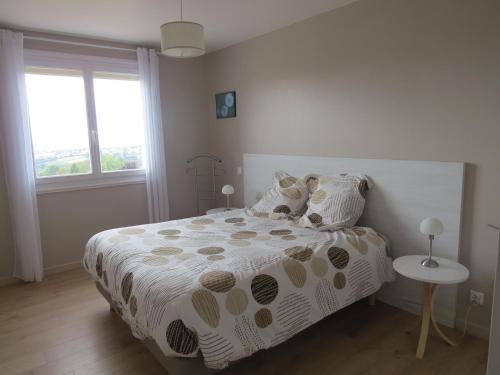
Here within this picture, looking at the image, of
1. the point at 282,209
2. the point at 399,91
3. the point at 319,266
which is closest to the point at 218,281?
the point at 319,266

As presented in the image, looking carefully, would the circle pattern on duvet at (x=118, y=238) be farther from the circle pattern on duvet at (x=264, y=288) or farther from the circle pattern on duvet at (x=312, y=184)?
the circle pattern on duvet at (x=312, y=184)

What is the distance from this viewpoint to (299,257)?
231 centimetres

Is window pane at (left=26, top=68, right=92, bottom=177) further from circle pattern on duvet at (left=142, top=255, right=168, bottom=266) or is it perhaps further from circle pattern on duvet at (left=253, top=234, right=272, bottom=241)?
circle pattern on duvet at (left=253, top=234, right=272, bottom=241)

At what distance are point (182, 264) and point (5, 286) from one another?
8.31 feet

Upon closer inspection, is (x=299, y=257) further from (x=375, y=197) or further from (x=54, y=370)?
(x=54, y=370)

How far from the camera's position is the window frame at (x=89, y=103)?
12.0ft

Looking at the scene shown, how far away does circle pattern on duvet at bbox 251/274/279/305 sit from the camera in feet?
6.59

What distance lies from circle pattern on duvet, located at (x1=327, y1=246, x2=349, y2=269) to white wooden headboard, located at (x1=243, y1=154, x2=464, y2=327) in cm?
65

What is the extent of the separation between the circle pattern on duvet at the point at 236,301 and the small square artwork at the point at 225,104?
286cm

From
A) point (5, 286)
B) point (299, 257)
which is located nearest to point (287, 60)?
point (299, 257)

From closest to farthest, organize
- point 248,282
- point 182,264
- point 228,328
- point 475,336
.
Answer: point 228,328 < point 248,282 < point 182,264 < point 475,336

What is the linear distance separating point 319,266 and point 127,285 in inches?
48.6

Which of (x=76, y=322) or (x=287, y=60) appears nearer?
(x=76, y=322)

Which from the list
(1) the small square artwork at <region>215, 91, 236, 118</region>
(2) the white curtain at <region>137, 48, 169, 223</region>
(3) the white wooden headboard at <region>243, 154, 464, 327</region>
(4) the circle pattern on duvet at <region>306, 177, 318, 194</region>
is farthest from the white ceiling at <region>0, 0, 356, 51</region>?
(4) the circle pattern on duvet at <region>306, 177, 318, 194</region>
